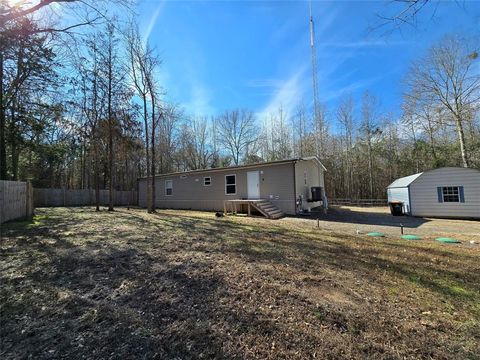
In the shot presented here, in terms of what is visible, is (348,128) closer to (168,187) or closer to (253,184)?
(253,184)

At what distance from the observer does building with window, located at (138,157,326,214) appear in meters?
13.3

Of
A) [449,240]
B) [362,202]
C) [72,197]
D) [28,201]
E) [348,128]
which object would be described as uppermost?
[348,128]

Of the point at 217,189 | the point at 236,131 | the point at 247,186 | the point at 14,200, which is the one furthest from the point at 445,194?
the point at 236,131

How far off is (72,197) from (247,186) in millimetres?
16530

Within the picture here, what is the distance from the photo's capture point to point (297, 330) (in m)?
2.36

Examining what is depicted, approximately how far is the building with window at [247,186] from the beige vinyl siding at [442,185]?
4942 millimetres

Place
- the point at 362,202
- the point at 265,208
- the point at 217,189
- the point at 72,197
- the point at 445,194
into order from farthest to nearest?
the point at 362,202 → the point at 72,197 → the point at 217,189 → the point at 265,208 → the point at 445,194

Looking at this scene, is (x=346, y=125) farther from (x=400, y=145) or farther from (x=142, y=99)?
(x=142, y=99)

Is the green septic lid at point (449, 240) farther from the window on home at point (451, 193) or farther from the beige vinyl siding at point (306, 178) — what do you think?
the beige vinyl siding at point (306, 178)

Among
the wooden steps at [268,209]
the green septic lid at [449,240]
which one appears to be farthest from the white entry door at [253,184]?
the green septic lid at [449,240]

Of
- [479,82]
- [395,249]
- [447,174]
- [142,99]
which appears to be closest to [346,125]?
[479,82]

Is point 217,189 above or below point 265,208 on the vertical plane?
above

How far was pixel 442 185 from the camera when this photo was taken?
1209 cm

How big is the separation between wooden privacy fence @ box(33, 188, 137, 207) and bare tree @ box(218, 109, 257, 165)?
516 inches
